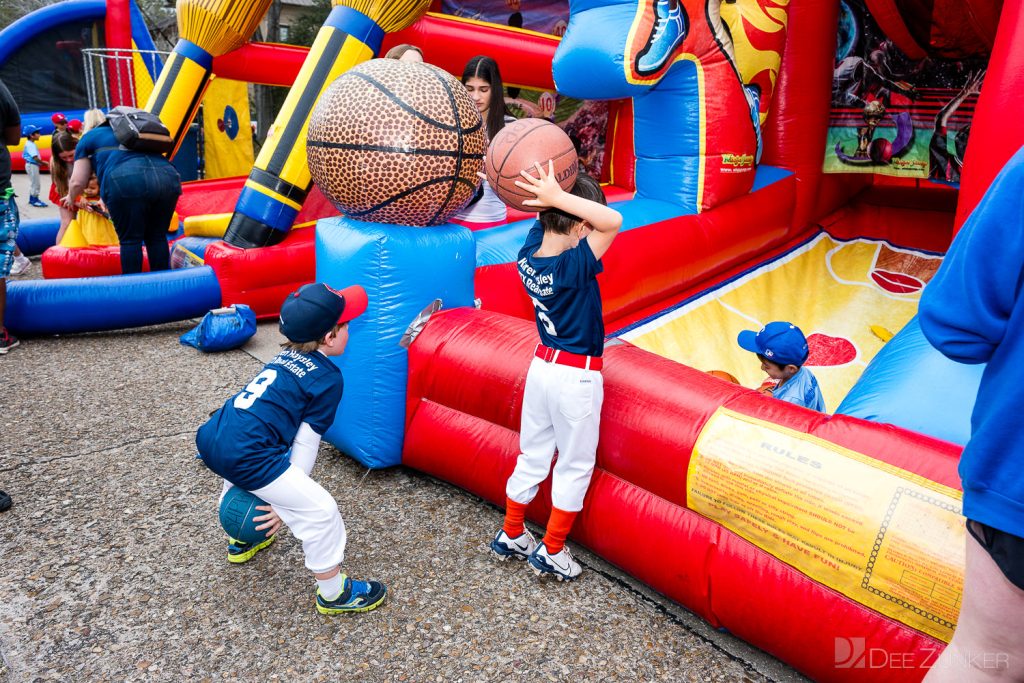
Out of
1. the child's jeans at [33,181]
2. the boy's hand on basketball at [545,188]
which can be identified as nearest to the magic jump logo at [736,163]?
the boy's hand on basketball at [545,188]

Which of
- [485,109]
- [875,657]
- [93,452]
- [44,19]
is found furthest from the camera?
[44,19]

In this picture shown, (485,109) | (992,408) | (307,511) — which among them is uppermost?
(485,109)

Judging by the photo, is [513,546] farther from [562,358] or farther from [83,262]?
[83,262]

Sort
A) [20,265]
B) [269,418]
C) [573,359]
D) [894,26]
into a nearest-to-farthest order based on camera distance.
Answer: [269,418] → [573,359] → [894,26] → [20,265]

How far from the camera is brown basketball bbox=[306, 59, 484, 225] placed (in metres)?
2.94

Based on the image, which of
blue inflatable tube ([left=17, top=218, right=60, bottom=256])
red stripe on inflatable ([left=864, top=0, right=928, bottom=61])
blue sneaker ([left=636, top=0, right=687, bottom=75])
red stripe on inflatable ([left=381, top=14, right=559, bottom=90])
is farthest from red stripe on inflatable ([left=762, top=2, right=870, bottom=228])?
blue inflatable tube ([left=17, top=218, right=60, bottom=256])

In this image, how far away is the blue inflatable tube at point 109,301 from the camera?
4801 mm

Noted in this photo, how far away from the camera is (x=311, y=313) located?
2.26 m

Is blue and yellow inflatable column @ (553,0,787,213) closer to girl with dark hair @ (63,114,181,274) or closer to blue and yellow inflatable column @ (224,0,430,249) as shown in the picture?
blue and yellow inflatable column @ (224,0,430,249)

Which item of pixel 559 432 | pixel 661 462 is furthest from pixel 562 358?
pixel 661 462

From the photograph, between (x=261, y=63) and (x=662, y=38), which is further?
(x=261, y=63)

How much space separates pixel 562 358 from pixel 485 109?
233 cm

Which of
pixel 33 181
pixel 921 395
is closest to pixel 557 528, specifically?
pixel 921 395

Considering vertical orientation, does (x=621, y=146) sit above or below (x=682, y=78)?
below
